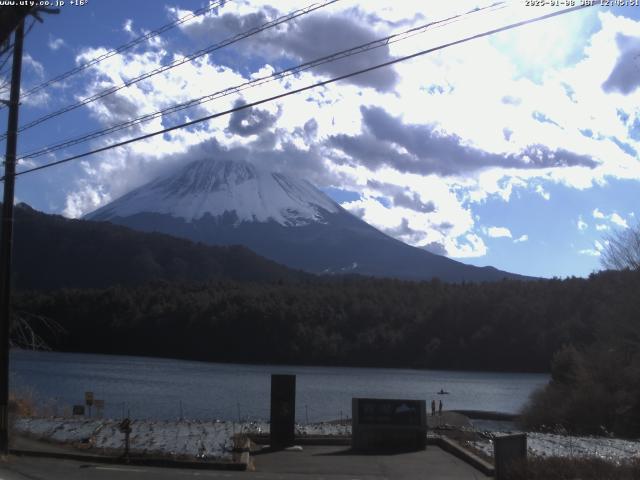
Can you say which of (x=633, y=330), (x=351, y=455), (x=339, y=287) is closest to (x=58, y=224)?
(x=339, y=287)

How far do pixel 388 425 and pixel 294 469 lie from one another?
3.09 metres

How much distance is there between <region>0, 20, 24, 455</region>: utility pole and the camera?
54.7 feet

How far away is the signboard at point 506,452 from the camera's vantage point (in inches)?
504

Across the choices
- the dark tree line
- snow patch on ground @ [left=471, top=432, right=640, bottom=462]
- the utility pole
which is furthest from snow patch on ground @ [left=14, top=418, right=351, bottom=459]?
the dark tree line

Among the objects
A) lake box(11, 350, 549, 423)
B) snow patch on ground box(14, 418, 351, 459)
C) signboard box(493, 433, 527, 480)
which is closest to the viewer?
signboard box(493, 433, 527, 480)

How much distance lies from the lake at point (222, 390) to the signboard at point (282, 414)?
461 inches

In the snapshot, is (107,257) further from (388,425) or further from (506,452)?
(506,452)

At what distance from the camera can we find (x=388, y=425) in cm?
1759

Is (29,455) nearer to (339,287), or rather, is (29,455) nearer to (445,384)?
(445,384)

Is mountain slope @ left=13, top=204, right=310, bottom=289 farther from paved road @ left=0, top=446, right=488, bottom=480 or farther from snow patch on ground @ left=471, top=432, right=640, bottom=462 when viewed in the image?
snow patch on ground @ left=471, top=432, right=640, bottom=462

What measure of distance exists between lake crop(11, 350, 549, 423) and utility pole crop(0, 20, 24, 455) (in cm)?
1031

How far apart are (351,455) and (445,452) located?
2.07 m


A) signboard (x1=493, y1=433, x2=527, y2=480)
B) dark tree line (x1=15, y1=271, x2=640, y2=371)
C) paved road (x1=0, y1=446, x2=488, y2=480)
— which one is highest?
dark tree line (x1=15, y1=271, x2=640, y2=371)

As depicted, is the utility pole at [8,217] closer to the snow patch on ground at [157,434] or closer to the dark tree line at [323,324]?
the snow patch on ground at [157,434]
